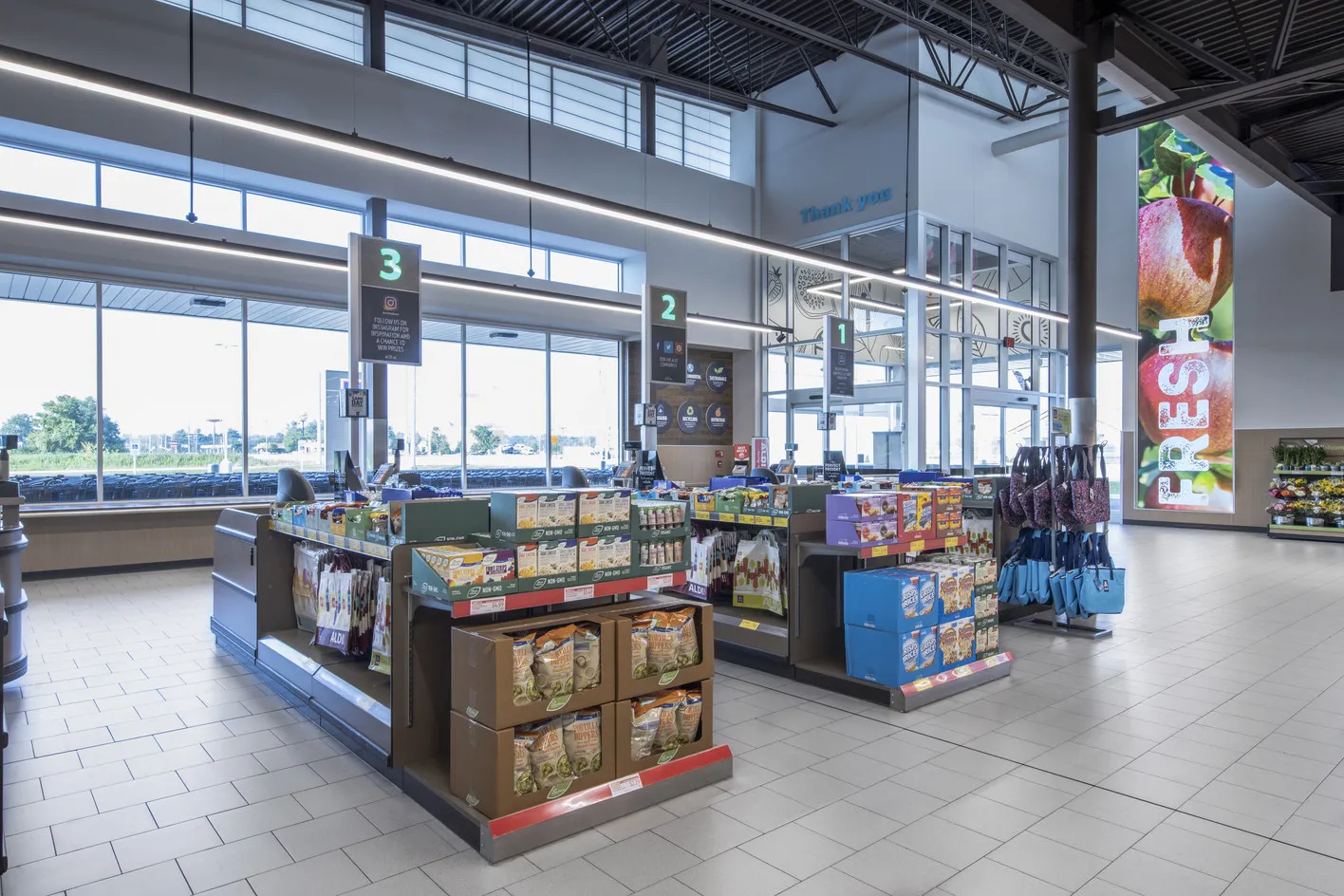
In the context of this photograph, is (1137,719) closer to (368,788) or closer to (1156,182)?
(368,788)

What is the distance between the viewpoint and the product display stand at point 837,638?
179 inches

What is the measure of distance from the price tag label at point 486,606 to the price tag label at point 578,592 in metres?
0.31

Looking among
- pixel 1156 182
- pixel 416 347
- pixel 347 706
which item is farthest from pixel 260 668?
pixel 1156 182

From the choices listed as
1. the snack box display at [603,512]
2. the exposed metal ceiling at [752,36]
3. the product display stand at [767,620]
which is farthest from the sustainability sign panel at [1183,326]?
the snack box display at [603,512]

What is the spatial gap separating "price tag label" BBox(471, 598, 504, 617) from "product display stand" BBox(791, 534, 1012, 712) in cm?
234

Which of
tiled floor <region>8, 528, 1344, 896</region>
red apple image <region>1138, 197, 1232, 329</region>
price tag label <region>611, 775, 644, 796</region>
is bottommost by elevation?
tiled floor <region>8, 528, 1344, 896</region>

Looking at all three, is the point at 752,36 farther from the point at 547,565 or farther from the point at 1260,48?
the point at 547,565

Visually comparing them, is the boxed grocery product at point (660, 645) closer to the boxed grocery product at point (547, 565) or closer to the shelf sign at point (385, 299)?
the boxed grocery product at point (547, 565)

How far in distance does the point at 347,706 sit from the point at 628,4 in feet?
34.4

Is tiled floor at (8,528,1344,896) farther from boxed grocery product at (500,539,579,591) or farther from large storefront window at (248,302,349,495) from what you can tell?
large storefront window at (248,302,349,495)

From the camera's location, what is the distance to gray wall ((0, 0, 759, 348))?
28.3 ft

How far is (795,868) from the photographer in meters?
2.75

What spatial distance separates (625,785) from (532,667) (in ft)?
2.24

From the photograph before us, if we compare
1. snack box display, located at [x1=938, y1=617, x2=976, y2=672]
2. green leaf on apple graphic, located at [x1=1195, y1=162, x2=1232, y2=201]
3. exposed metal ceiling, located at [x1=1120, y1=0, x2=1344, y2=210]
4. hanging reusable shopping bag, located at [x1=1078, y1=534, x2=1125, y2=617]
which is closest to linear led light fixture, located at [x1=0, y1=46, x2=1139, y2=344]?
snack box display, located at [x1=938, y1=617, x2=976, y2=672]
